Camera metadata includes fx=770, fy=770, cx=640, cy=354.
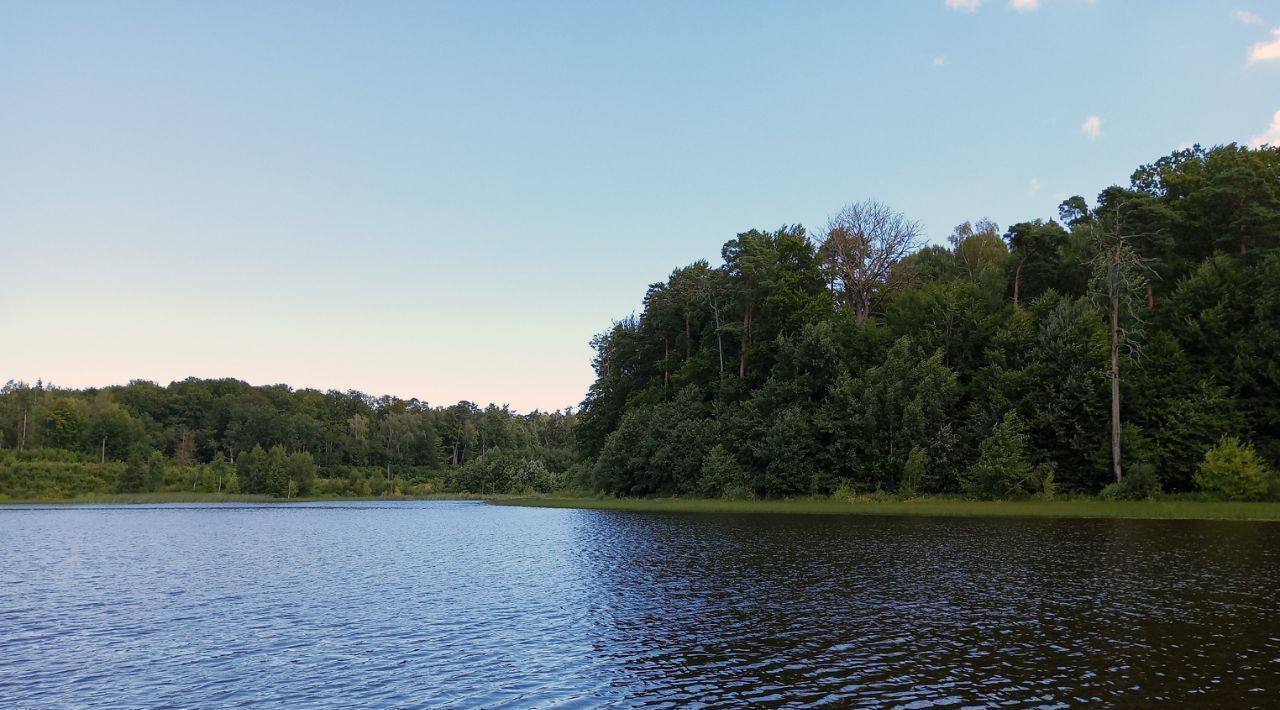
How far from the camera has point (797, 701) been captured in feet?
58.4

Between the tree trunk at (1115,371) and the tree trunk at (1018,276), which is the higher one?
the tree trunk at (1018,276)

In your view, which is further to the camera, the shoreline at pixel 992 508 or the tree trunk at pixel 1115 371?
the tree trunk at pixel 1115 371

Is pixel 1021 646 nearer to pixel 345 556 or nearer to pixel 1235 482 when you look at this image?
pixel 345 556

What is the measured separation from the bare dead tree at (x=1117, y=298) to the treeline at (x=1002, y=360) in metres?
0.28

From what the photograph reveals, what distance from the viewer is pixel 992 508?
241ft

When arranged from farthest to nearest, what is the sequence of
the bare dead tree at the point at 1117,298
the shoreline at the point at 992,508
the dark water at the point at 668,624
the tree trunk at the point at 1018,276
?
the tree trunk at the point at 1018,276
the bare dead tree at the point at 1117,298
the shoreline at the point at 992,508
the dark water at the point at 668,624

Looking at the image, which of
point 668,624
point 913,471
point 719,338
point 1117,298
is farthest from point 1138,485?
point 719,338

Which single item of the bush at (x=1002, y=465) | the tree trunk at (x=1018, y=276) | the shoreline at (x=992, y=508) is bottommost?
the shoreline at (x=992, y=508)

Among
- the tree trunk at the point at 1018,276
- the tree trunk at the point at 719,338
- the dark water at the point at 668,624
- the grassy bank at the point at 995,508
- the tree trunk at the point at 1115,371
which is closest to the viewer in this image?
the dark water at the point at 668,624

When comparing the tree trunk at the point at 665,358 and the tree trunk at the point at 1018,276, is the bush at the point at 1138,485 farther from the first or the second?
the tree trunk at the point at 665,358

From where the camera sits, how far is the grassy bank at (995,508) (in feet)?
204

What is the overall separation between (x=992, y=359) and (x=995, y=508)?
74.7 feet

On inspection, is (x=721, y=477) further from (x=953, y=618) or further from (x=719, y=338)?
(x=953, y=618)

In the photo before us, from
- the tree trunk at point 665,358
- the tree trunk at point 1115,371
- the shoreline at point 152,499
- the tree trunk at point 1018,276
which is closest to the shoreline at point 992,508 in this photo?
the tree trunk at point 1115,371
